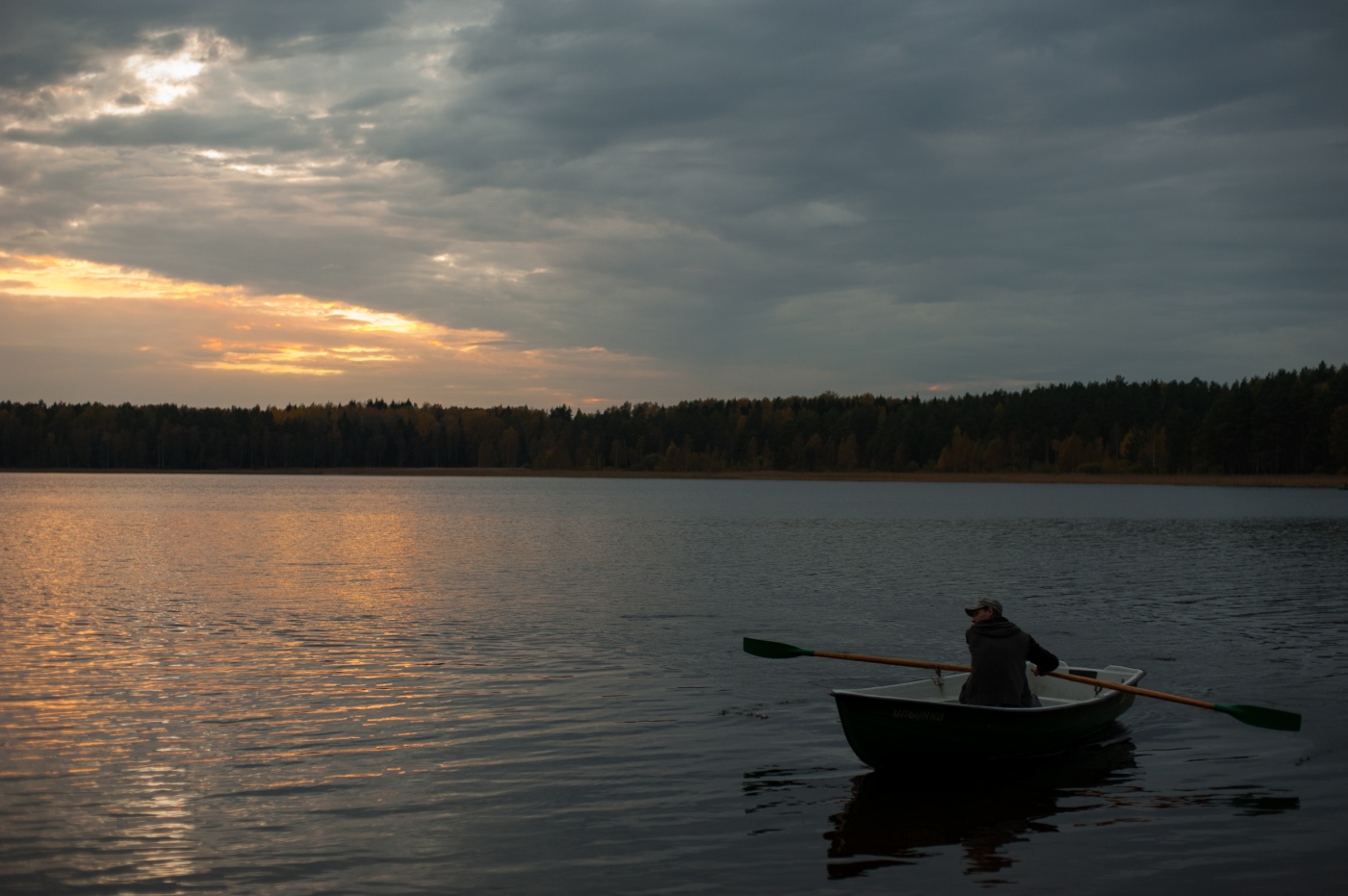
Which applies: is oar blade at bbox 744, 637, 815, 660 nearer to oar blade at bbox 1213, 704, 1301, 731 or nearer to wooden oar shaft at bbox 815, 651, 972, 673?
wooden oar shaft at bbox 815, 651, 972, 673

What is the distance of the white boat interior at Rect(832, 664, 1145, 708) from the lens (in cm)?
1568

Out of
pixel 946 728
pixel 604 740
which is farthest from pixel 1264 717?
pixel 604 740

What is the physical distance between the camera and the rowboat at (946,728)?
44.1 ft

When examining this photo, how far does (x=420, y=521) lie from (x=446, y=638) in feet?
160

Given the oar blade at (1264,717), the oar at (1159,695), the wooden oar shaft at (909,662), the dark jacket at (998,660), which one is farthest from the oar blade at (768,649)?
the oar blade at (1264,717)

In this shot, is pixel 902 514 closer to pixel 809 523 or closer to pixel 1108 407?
pixel 809 523

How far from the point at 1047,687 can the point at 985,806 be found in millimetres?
4382

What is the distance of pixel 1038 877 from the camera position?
10438 millimetres

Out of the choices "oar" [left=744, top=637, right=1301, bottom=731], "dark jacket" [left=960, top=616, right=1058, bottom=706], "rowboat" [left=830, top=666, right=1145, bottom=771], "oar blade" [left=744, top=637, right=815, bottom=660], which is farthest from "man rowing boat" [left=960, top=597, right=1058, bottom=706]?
"oar blade" [left=744, top=637, right=815, bottom=660]

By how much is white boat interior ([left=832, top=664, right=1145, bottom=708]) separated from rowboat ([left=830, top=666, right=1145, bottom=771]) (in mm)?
511

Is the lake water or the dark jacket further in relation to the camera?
the dark jacket

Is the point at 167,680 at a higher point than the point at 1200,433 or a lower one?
lower

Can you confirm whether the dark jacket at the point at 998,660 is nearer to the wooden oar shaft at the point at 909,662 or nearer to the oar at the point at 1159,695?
the wooden oar shaft at the point at 909,662

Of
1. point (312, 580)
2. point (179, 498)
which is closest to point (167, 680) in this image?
point (312, 580)
